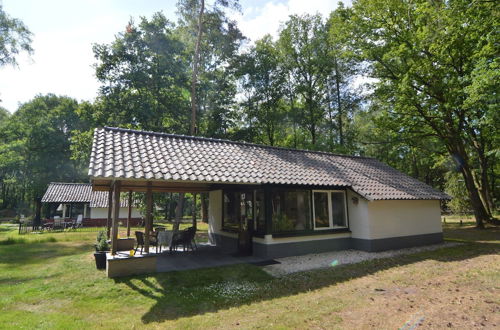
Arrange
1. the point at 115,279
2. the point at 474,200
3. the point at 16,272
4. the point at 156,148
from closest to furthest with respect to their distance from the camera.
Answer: the point at 115,279
the point at 16,272
the point at 156,148
the point at 474,200

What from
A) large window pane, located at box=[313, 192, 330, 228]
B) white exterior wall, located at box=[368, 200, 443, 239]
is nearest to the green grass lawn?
white exterior wall, located at box=[368, 200, 443, 239]

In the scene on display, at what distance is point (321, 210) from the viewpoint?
10.8m

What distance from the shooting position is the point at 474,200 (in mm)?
17797

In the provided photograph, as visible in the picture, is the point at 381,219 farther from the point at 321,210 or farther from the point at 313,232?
the point at 313,232

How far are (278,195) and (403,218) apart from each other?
19.2 ft

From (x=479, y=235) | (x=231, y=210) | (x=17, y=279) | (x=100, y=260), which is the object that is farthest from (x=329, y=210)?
(x=17, y=279)

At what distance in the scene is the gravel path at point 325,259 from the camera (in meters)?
8.06

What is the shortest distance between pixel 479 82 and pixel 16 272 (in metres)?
19.5

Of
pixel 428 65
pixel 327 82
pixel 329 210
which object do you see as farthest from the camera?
pixel 327 82

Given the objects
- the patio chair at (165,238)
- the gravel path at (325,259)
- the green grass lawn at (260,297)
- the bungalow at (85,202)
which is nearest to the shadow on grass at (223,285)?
the green grass lawn at (260,297)

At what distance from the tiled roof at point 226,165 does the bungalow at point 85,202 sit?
60.6ft

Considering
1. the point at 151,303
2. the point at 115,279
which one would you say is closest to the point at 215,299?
the point at 151,303

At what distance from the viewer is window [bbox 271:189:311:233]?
9.98 m

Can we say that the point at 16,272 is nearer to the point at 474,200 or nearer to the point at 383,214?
the point at 383,214
